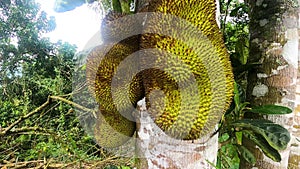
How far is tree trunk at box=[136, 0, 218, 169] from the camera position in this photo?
1.74 feet

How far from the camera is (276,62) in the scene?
740 mm

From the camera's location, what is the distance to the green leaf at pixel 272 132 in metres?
0.60

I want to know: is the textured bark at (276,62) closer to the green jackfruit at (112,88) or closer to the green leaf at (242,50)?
the green leaf at (242,50)

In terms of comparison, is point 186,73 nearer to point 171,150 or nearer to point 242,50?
point 171,150

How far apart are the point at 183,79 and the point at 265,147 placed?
0.89ft

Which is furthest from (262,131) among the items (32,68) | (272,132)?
(32,68)

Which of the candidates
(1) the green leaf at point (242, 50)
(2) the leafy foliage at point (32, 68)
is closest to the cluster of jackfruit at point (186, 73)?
(1) the green leaf at point (242, 50)

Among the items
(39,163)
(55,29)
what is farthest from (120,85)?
(55,29)

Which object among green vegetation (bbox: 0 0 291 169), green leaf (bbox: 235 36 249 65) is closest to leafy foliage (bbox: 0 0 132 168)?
green vegetation (bbox: 0 0 291 169)

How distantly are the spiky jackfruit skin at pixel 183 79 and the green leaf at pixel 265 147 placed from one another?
0.18m

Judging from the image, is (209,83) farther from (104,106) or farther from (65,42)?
(65,42)

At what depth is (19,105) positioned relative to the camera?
3.79 m

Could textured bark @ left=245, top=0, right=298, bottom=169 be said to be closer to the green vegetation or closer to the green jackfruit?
the green vegetation

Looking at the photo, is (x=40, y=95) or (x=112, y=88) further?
(x=40, y=95)
